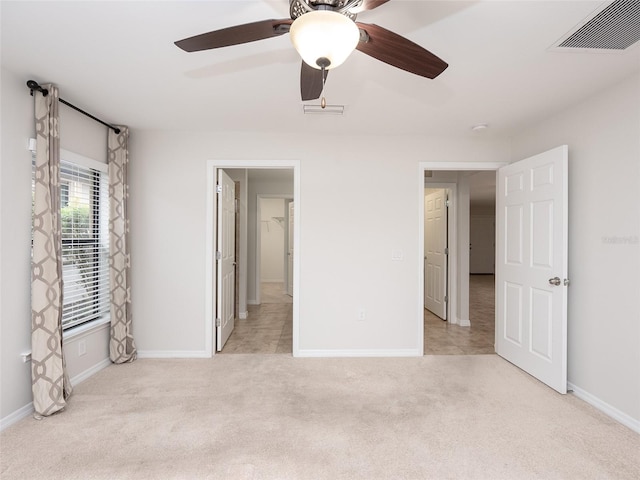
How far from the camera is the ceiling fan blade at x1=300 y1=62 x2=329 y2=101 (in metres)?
1.52

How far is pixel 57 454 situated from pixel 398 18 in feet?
9.79

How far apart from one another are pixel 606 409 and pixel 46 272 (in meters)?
4.03

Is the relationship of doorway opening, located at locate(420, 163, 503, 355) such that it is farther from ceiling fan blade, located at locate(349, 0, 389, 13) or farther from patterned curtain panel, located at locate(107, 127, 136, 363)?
patterned curtain panel, located at locate(107, 127, 136, 363)

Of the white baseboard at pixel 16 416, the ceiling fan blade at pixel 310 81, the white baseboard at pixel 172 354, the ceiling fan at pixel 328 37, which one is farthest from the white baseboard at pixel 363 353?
the ceiling fan at pixel 328 37

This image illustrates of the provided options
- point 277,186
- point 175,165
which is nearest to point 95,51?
point 175,165

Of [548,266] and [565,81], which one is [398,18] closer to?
[565,81]

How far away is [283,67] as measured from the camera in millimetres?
2062

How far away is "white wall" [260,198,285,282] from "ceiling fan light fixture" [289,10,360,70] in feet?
24.9

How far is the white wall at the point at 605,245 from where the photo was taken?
2166 mm

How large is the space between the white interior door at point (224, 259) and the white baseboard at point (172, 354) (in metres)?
0.18

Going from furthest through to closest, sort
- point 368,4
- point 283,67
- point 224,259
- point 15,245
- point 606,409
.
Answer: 1. point 224,259
2. point 606,409
3. point 15,245
4. point 283,67
5. point 368,4

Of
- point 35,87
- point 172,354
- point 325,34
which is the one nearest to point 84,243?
point 35,87

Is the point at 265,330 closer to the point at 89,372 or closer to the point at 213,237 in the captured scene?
the point at 213,237

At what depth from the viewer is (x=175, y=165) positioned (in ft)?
11.0
